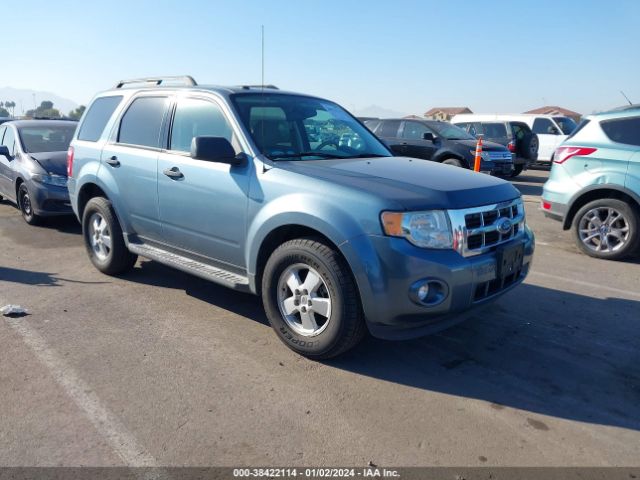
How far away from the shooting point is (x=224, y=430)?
2900mm

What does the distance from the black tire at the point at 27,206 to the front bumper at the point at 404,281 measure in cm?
653

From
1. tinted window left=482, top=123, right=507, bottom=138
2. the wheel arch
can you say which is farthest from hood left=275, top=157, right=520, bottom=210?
tinted window left=482, top=123, right=507, bottom=138

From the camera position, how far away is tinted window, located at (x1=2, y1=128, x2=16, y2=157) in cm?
870

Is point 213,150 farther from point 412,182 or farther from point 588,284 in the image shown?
point 588,284

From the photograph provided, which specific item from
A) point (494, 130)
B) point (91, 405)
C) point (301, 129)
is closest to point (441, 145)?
point (494, 130)

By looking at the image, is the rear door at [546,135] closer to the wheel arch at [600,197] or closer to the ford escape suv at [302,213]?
the wheel arch at [600,197]

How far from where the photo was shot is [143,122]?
5.02 metres

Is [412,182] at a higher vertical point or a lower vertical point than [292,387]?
higher

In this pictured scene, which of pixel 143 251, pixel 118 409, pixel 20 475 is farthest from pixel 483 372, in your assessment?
pixel 143 251

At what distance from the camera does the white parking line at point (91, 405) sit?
106 inches

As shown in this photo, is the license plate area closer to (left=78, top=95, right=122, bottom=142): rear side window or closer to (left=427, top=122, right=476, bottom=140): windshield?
(left=78, top=95, right=122, bottom=142): rear side window

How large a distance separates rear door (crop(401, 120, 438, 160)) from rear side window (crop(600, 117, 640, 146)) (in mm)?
6461

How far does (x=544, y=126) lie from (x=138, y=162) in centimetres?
1693

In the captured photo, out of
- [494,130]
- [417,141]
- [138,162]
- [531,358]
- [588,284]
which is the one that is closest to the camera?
[531,358]
